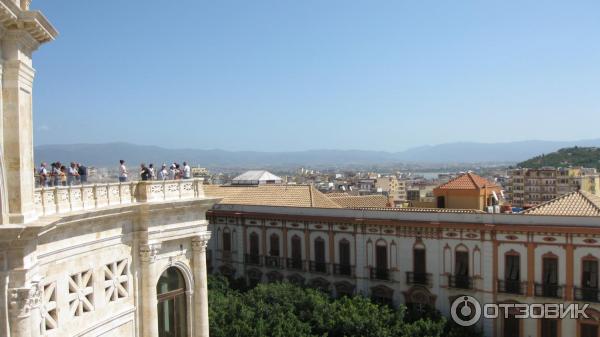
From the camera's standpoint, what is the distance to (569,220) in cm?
3064

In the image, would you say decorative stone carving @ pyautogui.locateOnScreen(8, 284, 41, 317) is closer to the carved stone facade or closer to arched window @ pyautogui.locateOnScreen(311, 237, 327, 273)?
the carved stone facade

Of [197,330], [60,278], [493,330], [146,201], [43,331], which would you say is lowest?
[493,330]

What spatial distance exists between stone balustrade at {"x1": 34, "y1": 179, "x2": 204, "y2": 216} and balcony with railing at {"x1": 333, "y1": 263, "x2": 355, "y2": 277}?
1524 centimetres

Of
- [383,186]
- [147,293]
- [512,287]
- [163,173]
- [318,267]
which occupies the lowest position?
[383,186]

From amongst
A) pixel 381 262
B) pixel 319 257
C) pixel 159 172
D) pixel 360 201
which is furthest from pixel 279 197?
pixel 159 172

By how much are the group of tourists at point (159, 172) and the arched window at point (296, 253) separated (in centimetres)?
1507

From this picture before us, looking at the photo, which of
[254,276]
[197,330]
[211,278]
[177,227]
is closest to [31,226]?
[177,227]

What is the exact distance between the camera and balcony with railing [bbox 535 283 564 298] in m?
30.8

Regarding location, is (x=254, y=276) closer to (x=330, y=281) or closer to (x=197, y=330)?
(x=330, y=281)

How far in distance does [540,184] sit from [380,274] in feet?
342

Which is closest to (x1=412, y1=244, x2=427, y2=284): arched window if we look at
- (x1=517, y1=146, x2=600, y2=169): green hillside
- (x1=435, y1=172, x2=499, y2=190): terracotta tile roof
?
(x1=435, y1=172, x2=499, y2=190): terracotta tile roof

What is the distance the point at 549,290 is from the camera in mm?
31094

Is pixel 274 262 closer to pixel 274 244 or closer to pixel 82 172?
pixel 274 244

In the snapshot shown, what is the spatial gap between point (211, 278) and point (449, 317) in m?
13.1
